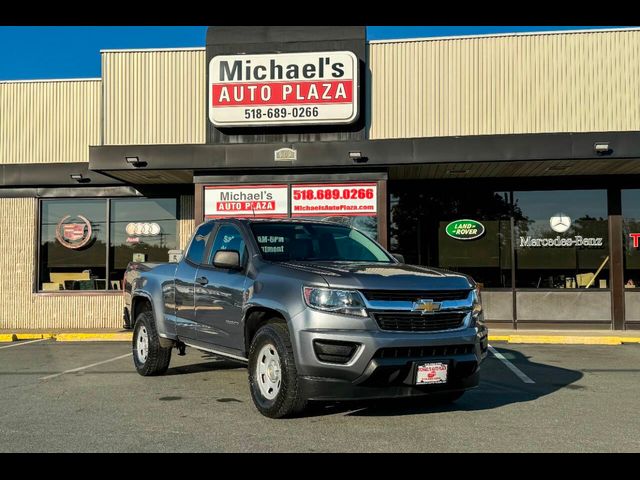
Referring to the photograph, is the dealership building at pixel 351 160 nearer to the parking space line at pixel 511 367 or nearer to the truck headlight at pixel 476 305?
the parking space line at pixel 511 367

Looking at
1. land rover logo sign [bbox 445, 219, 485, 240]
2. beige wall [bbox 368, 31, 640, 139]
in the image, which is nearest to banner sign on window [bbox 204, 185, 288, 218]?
beige wall [bbox 368, 31, 640, 139]

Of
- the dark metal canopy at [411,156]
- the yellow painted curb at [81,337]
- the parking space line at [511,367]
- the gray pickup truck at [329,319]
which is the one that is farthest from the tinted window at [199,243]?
Answer: the yellow painted curb at [81,337]

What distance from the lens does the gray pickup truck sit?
5383 mm

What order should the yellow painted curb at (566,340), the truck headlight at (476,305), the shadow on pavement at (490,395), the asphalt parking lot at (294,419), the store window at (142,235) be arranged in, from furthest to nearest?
the store window at (142,235)
the yellow painted curb at (566,340)
the shadow on pavement at (490,395)
the truck headlight at (476,305)
the asphalt parking lot at (294,419)

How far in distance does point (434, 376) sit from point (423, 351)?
0.23 meters

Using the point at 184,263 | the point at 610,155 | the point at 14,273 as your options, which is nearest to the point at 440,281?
the point at 184,263

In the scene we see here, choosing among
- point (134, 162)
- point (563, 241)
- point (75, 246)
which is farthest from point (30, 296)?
point (563, 241)

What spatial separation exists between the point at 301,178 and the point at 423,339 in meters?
9.15

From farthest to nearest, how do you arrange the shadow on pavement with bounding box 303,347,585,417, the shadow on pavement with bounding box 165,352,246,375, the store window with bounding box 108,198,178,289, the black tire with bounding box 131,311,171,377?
1. the store window with bounding box 108,198,178,289
2. the shadow on pavement with bounding box 165,352,246,375
3. the black tire with bounding box 131,311,171,377
4. the shadow on pavement with bounding box 303,347,585,417

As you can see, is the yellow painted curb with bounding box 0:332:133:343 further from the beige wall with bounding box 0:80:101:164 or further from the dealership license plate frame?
the dealership license plate frame

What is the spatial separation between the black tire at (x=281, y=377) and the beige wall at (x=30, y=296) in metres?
10.2

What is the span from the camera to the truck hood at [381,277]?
5.46 metres

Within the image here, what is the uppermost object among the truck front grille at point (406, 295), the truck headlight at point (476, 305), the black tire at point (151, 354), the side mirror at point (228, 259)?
the side mirror at point (228, 259)

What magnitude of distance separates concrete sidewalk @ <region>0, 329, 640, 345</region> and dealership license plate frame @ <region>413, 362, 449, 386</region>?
7.84 metres
